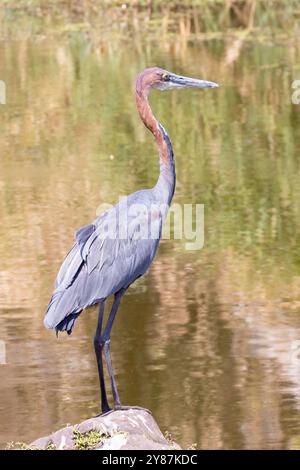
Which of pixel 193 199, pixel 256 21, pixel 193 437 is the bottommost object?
pixel 193 437

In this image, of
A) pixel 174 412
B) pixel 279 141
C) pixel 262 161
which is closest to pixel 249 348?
pixel 174 412

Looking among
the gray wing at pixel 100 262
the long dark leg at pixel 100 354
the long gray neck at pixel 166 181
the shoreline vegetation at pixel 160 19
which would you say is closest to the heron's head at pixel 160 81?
the long gray neck at pixel 166 181

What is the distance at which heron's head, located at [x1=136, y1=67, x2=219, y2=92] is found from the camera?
7.05 metres

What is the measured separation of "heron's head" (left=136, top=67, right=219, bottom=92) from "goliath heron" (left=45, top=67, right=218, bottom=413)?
673mm

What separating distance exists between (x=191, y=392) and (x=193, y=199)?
392 centimetres

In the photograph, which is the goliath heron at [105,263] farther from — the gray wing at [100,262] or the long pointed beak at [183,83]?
the long pointed beak at [183,83]

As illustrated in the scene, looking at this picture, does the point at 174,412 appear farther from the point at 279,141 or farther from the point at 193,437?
the point at 279,141

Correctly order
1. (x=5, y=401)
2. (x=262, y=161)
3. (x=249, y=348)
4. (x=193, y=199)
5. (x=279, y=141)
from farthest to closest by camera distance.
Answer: (x=279, y=141)
(x=262, y=161)
(x=193, y=199)
(x=249, y=348)
(x=5, y=401)

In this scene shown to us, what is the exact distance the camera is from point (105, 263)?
6.30 m

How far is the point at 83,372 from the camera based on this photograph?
7.41m

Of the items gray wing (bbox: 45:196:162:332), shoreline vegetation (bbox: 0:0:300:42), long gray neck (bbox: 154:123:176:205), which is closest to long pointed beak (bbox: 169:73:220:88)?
long gray neck (bbox: 154:123:176:205)

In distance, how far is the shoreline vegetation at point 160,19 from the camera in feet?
62.3

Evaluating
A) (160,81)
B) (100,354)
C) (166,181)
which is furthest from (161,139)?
(100,354)

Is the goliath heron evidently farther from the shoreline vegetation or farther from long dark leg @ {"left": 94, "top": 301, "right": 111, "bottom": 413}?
the shoreline vegetation
